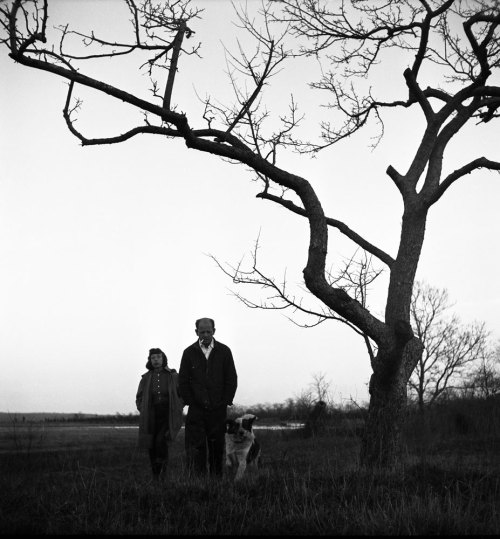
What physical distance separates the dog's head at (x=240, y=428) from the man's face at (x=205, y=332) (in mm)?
1888

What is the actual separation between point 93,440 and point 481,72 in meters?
15.4

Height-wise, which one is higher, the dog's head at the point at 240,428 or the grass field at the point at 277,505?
the dog's head at the point at 240,428

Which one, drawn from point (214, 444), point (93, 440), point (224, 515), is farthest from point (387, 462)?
point (93, 440)

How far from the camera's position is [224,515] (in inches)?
200

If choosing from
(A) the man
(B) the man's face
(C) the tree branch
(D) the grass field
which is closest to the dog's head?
(A) the man

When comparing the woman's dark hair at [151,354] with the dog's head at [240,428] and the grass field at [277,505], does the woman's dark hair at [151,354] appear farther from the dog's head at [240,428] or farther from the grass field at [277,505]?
the grass field at [277,505]

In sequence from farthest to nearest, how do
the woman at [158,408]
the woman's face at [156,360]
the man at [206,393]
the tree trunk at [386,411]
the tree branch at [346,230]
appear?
the woman's face at [156,360], the woman at [158,408], the tree branch at [346,230], the tree trunk at [386,411], the man at [206,393]

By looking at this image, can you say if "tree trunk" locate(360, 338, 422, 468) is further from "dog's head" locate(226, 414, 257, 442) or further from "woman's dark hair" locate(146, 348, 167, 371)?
"woman's dark hair" locate(146, 348, 167, 371)

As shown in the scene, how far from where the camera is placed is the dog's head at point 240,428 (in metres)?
9.59

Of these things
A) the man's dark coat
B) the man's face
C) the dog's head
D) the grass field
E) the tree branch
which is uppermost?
the tree branch

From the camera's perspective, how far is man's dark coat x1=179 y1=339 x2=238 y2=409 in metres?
Result: 8.14

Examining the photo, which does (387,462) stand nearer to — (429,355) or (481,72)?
(481,72)

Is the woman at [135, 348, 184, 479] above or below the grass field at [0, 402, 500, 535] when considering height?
above

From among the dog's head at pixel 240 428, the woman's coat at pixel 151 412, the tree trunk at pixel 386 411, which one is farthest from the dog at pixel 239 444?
the tree trunk at pixel 386 411
